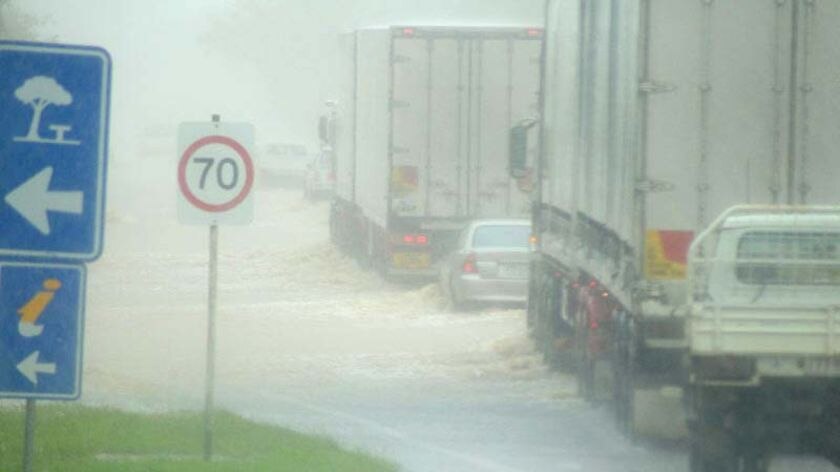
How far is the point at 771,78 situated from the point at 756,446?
105 inches

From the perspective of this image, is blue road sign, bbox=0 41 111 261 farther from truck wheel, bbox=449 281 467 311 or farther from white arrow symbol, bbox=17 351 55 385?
truck wheel, bbox=449 281 467 311

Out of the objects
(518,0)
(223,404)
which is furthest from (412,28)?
(518,0)

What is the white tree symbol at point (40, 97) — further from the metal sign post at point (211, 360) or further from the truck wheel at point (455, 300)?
the truck wheel at point (455, 300)

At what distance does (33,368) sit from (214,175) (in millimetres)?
6680

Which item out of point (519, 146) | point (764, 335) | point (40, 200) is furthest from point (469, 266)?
point (40, 200)

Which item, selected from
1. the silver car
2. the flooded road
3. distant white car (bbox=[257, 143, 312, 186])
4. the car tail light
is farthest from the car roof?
distant white car (bbox=[257, 143, 312, 186])

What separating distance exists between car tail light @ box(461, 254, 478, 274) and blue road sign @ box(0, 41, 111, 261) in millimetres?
22342

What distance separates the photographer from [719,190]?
602 inches

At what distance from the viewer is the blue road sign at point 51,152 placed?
8.27 meters

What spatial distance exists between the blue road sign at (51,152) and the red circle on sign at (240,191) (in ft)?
20.8

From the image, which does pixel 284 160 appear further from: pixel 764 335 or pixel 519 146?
pixel 764 335

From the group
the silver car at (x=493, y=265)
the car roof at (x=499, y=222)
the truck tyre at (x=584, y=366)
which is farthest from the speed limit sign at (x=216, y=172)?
the car roof at (x=499, y=222)

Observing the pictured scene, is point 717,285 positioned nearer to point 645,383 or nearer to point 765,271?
point 765,271

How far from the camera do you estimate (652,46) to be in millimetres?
15297
